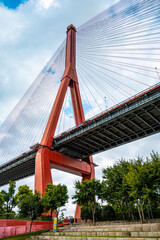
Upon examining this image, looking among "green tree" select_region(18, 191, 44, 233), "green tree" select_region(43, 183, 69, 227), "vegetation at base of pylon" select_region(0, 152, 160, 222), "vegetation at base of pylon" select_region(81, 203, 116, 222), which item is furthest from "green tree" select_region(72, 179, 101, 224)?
"green tree" select_region(18, 191, 44, 233)

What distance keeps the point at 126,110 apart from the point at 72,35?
24.5 metres

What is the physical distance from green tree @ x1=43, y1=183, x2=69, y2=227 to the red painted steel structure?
604cm

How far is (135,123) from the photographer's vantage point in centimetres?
2858

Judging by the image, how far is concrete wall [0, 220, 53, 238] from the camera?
55.9 ft

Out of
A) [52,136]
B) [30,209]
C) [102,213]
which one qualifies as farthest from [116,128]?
[30,209]

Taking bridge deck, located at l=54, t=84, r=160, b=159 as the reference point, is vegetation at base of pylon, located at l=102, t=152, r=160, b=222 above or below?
below

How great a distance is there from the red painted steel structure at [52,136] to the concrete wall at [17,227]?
5.63 m

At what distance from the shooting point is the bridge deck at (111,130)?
23750 mm

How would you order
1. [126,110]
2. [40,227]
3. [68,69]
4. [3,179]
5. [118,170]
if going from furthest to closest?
1. [3,179]
2. [68,69]
3. [126,110]
4. [118,170]
5. [40,227]

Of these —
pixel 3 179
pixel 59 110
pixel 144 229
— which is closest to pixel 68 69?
pixel 59 110

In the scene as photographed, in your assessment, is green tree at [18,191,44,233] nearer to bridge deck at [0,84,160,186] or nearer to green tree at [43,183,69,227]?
green tree at [43,183,69,227]

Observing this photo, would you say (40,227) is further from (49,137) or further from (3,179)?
(3,179)

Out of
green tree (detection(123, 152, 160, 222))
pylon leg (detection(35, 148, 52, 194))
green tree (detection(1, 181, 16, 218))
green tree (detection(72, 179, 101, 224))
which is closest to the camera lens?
green tree (detection(123, 152, 160, 222))

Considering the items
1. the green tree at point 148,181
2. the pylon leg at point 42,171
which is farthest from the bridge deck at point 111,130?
the green tree at point 148,181
